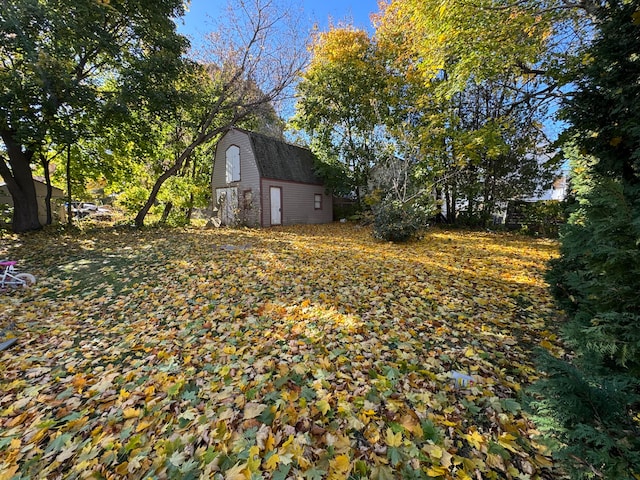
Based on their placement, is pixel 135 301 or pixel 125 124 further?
pixel 125 124

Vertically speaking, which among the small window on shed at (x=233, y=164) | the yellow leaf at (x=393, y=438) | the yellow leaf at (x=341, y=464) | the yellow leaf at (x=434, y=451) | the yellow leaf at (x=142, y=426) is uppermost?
the small window on shed at (x=233, y=164)

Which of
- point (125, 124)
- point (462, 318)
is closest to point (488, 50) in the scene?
point (462, 318)

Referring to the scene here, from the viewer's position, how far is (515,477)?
171 cm

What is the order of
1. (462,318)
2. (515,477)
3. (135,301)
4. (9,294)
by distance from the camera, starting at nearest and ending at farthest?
(515,477)
(462,318)
(135,301)
(9,294)

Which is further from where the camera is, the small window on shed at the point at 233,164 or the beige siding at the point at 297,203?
the small window on shed at the point at 233,164

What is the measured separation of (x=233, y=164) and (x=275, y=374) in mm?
15043

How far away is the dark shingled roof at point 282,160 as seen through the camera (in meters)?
15.2

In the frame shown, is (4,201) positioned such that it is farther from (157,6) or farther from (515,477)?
(515,477)

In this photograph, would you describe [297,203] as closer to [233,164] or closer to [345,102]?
[233,164]

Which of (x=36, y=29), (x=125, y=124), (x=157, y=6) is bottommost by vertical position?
(x=125, y=124)

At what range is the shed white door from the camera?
15773 millimetres

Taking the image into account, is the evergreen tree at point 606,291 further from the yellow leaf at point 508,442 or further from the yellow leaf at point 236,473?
the yellow leaf at point 236,473

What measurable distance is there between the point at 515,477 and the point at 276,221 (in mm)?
15090

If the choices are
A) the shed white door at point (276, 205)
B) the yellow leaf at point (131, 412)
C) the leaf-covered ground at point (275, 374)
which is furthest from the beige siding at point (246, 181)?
the yellow leaf at point (131, 412)
